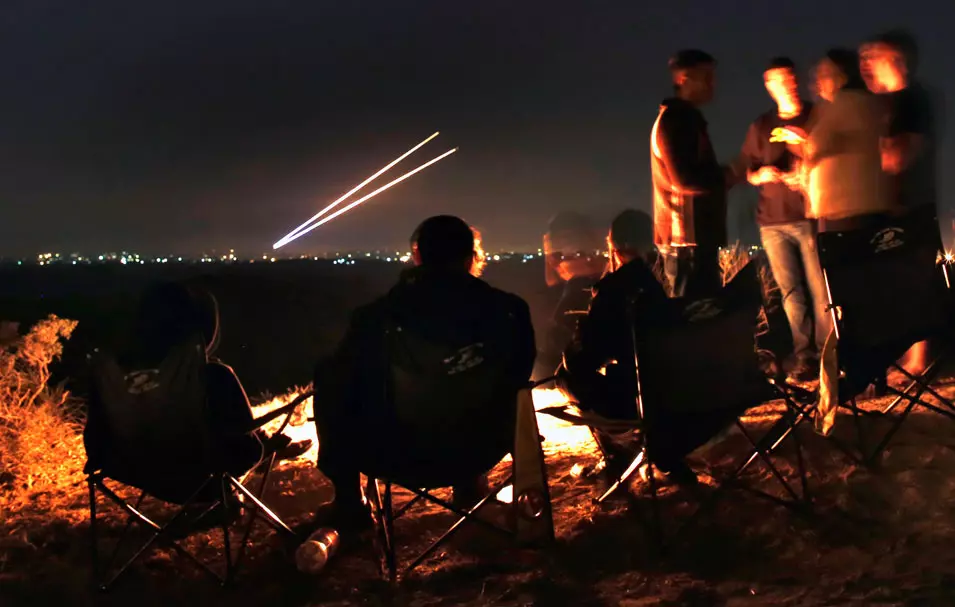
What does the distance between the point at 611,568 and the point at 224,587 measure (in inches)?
54.2

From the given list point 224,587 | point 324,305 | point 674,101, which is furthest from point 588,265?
point 324,305

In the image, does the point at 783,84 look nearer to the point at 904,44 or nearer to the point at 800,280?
the point at 904,44

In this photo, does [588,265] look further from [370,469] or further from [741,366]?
[370,469]

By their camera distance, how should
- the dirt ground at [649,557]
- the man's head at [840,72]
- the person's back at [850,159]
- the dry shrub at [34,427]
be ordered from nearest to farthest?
the dirt ground at [649,557] → the person's back at [850,159] → the man's head at [840,72] → the dry shrub at [34,427]

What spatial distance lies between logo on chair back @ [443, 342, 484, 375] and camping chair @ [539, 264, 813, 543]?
419 mm

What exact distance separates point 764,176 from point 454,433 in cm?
242

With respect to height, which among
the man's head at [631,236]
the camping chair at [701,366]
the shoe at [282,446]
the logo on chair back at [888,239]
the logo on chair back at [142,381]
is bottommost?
the shoe at [282,446]

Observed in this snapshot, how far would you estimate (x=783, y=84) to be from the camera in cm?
403

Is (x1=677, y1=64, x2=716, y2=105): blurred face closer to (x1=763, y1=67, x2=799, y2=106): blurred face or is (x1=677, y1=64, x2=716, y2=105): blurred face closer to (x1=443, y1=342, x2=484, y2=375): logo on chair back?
(x1=763, y1=67, x2=799, y2=106): blurred face

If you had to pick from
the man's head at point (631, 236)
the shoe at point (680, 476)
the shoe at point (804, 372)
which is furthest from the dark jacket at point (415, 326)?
the shoe at point (804, 372)

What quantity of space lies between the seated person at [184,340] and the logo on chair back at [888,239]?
2.50 metres

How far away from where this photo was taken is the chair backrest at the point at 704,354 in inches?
104

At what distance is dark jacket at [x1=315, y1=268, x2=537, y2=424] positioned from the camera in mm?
2635

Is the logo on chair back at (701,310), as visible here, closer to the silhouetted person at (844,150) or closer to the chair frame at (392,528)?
the chair frame at (392,528)
